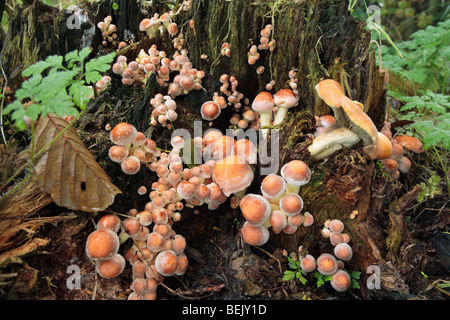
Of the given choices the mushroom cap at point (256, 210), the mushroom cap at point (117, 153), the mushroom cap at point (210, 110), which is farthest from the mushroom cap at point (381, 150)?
→ the mushroom cap at point (117, 153)

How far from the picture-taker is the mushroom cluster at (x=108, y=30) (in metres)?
3.78

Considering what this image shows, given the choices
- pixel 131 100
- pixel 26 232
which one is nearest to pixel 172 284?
pixel 26 232

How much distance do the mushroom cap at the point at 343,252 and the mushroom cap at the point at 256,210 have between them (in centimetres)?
83

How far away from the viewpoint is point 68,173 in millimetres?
2770

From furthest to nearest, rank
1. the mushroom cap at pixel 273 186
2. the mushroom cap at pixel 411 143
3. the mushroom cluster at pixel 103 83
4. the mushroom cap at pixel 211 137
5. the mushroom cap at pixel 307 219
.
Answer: the mushroom cap at pixel 411 143 → the mushroom cluster at pixel 103 83 → the mushroom cap at pixel 211 137 → the mushroom cap at pixel 307 219 → the mushroom cap at pixel 273 186

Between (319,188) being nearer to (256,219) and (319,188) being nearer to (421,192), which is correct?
(256,219)

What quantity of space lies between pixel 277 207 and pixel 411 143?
238cm

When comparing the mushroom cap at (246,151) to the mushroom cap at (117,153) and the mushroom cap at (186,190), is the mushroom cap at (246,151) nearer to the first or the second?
the mushroom cap at (186,190)

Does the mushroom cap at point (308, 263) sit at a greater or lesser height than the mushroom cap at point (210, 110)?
lesser

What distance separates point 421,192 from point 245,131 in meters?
2.33

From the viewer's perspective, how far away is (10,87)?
3773 mm

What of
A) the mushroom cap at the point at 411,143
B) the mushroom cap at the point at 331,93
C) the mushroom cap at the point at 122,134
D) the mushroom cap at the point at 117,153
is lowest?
the mushroom cap at the point at 411,143

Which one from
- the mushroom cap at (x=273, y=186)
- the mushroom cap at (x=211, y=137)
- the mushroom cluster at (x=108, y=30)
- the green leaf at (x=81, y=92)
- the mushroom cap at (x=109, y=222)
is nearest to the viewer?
the green leaf at (x=81, y=92)

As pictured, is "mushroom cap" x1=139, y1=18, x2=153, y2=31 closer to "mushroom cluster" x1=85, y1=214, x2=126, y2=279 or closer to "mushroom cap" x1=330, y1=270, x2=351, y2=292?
"mushroom cluster" x1=85, y1=214, x2=126, y2=279
